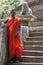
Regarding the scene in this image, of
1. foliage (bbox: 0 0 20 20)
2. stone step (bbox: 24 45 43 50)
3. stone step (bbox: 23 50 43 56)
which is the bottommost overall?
stone step (bbox: 23 50 43 56)

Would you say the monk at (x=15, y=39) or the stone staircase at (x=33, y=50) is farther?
the stone staircase at (x=33, y=50)

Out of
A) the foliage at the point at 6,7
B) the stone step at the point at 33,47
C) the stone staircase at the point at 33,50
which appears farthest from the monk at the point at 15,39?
the foliage at the point at 6,7

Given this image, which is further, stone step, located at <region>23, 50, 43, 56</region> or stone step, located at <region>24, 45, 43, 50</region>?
stone step, located at <region>24, 45, 43, 50</region>

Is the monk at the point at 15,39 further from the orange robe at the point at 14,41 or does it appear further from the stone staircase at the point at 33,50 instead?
the stone staircase at the point at 33,50

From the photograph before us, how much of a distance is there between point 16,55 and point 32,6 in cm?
692

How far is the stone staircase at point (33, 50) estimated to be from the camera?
290 inches

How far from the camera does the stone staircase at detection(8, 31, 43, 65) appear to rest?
7359 millimetres

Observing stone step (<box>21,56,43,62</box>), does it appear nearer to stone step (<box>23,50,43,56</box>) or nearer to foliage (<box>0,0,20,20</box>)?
stone step (<box>23,50,43,56</box>)

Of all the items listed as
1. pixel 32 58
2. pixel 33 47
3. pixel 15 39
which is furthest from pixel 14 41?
pixel 33 47

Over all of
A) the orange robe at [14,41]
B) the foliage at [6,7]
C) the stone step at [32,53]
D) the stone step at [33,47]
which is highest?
the foliage at [6,7]

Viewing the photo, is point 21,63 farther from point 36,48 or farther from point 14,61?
point 36,48

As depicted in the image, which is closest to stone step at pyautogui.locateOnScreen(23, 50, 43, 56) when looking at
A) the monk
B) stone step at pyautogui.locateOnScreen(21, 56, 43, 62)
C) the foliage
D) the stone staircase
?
the stone staircase

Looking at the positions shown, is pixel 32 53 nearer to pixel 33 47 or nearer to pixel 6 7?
pixel 33 47

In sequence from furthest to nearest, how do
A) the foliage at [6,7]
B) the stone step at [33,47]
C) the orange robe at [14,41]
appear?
the foliage at [6,7] → the stone step at [33,47] → the orange robe at [14,41]
